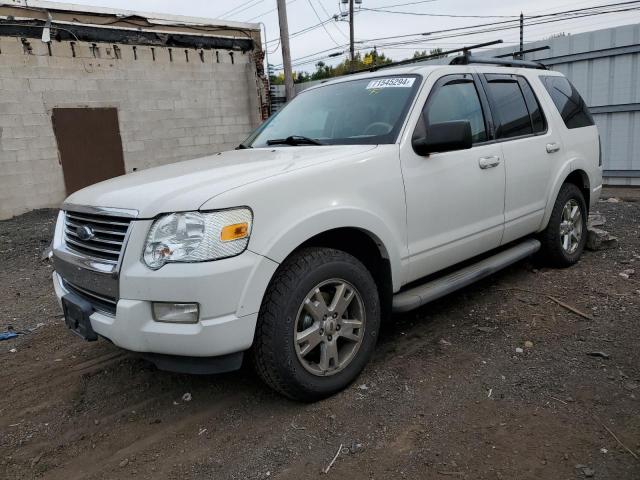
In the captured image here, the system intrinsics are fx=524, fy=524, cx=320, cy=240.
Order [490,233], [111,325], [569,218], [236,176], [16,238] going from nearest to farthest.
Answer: [111,325], [236,176], [490,233], [569,218], [16,238]

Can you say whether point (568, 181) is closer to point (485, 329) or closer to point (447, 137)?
point (485, 329)

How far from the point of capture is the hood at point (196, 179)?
2557 millimetres

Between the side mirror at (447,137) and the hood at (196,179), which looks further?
the side mirror at (447,137)

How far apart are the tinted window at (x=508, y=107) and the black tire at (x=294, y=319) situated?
1.98 m

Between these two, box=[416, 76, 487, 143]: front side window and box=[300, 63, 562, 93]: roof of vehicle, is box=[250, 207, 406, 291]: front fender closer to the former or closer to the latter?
box=[416, 76, 487, 143]: front side window

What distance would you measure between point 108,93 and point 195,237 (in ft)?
33.7

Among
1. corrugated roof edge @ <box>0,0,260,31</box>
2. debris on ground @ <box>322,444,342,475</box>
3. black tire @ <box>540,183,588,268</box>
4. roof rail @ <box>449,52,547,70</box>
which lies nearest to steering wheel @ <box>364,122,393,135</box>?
roof rail @ <box>449,52,547,70</box>

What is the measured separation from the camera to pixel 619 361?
331 centimetres

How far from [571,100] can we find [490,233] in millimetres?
2164

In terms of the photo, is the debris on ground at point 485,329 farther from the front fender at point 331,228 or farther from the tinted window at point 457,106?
the tinted window at point 457,106

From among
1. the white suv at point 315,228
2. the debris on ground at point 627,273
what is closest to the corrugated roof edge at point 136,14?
the white suv at point 315,228

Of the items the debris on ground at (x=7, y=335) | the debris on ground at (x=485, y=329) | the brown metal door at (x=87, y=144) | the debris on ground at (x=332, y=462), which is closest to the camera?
the debris on ground at (x=332, y=462)

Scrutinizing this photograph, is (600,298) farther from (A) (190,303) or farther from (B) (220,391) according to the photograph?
(A) (190,303)

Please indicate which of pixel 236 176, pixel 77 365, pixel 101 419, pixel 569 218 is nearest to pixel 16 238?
pixel 77 365
